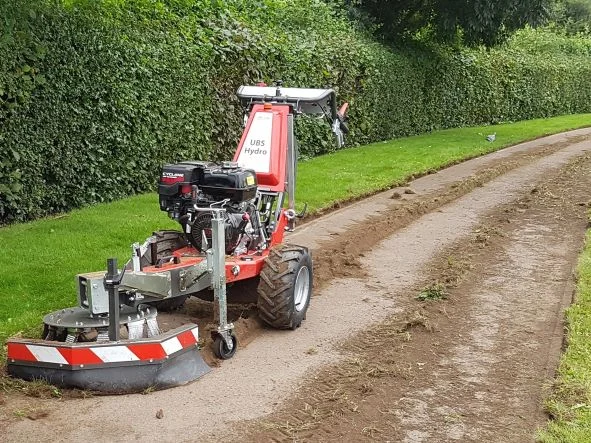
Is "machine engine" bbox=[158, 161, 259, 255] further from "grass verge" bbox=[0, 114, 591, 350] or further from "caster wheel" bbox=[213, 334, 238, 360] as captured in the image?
"grass verge" bbox=[0, 114, 591, 350]

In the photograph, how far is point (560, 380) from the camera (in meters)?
5.96

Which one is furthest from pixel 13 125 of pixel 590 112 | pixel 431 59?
pixel 590 112

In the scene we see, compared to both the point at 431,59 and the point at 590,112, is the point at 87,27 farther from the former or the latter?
the point at 590,112

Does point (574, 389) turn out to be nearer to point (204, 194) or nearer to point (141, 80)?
point (204, 194)

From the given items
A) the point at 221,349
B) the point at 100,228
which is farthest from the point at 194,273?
the point at 100,228

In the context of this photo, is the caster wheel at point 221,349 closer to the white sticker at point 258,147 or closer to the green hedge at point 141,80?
the white sticker at point 258,147

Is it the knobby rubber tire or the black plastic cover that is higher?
the black plastic cover

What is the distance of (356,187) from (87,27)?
539 centimetres

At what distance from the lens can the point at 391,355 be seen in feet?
21.5

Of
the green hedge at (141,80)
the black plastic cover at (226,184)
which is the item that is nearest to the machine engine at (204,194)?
the black plastic cover at (226,184)

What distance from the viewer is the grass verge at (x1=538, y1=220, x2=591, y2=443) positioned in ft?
16.8

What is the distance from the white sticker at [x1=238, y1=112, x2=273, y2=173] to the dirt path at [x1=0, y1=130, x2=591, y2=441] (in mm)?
1461

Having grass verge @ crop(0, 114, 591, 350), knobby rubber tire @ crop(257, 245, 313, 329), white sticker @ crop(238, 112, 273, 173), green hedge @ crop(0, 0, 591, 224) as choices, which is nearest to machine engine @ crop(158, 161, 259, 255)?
knobby rubber tire @ crop(257, 245, 313, 329)

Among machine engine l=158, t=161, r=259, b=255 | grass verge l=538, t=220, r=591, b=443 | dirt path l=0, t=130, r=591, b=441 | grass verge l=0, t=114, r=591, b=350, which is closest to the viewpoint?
grass verge l=538, t=220, r=591, b=443
